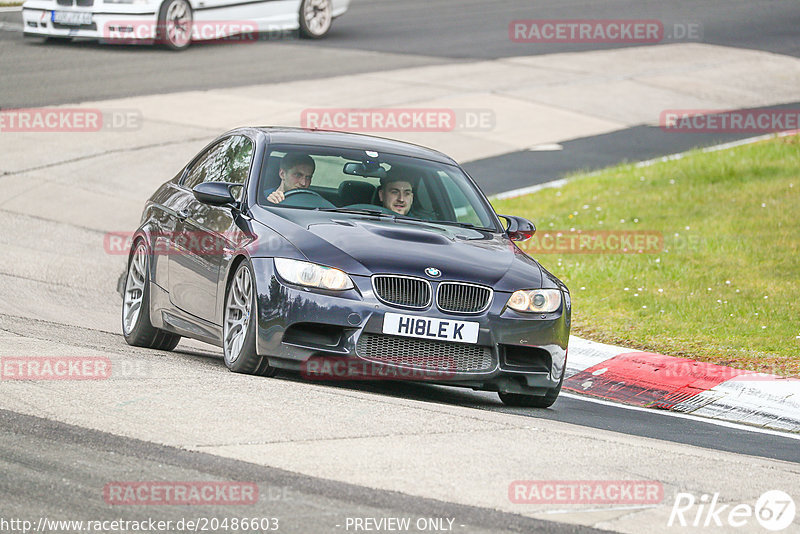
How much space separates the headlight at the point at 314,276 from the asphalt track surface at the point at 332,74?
68 centimetres

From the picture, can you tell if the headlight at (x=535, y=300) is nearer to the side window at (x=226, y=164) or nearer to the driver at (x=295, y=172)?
the driver at (x=295, y=172)

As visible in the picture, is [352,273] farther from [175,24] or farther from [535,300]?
[175,24]

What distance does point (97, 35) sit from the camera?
23.6m

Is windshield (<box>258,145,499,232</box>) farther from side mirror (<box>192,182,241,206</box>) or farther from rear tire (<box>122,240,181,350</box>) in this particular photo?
rear tire (<box>122,240,181,350</box>)

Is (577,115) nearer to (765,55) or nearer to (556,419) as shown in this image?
(765,55)

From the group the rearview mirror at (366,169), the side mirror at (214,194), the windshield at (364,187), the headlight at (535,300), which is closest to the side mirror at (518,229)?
the windshield at (364,187)

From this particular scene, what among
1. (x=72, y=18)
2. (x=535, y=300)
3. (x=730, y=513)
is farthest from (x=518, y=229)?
(x=72, y=18)

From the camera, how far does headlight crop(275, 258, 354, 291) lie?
25.4 ft

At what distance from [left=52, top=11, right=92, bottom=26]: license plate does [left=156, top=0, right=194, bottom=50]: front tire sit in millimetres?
1341

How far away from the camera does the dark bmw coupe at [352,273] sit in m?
7.77

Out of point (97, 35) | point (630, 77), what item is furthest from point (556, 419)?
point (630, 77)

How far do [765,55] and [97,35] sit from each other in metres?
14.0

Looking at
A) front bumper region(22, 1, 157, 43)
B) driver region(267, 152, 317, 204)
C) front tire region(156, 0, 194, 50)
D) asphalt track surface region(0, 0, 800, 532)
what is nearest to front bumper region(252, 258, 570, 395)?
asphalt track surface region(0, 0, 800, 532)

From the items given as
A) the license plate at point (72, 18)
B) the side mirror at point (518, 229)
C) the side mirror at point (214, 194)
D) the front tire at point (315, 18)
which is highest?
the side mirror at point (214, 194)
